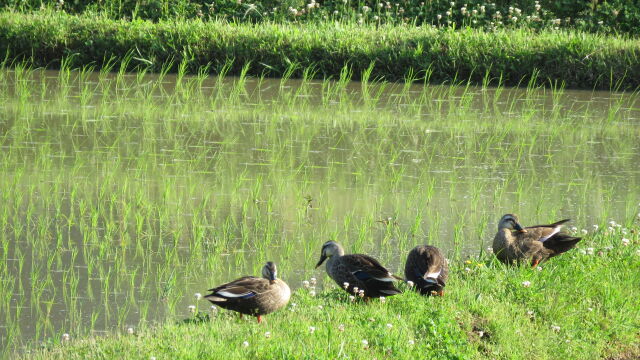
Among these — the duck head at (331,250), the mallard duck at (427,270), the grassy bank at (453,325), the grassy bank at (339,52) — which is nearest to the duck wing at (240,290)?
the grassy bank at (453,325)

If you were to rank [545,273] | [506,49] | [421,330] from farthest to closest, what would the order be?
[506,49]
[545,273]
[421,330]

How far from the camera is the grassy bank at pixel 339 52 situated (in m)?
13.6

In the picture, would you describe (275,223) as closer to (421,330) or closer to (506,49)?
(421,330)

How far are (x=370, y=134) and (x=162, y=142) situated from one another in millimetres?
2176

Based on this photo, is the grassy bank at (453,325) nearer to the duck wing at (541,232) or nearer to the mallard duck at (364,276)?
the mallard duck at (364,276)

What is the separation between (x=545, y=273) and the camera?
6.64 metres

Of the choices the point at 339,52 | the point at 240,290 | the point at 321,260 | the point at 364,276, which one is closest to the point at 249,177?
the point at 321,260

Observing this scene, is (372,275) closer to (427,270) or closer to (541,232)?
(427,270)

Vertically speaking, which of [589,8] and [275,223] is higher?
[589,8]

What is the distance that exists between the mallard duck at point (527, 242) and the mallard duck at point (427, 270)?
753mm

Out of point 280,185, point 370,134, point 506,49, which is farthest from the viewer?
point 506,49

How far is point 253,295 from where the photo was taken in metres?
5.51

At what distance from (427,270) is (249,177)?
10.2ft

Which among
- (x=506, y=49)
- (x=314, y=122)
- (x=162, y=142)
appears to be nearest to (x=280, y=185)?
(x=162, y=142)
